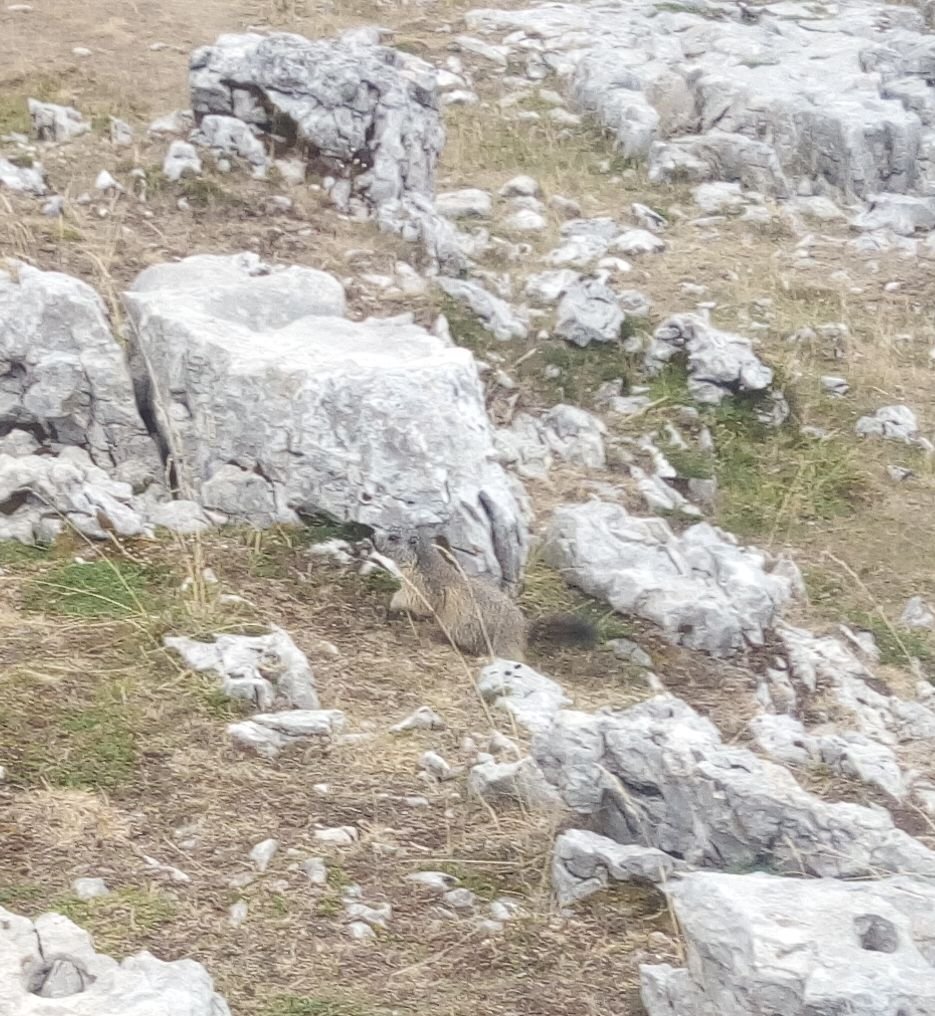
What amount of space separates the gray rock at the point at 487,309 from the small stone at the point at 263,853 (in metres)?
4.62

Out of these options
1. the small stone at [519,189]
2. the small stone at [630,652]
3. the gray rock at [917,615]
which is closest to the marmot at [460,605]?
the small stone at [630,652]

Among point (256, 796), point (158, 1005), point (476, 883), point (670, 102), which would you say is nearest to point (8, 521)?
point (256, 796)

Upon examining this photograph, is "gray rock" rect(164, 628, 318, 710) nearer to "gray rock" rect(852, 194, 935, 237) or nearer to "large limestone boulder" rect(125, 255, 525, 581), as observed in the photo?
"large limestone boulder" rect(125, 255, 525, 581)

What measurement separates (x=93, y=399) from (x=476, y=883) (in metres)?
2.97

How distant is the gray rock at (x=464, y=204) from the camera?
32.9 ft

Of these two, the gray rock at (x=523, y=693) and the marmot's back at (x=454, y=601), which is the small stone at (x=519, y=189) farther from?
the gray rock at (x=523, y=693)

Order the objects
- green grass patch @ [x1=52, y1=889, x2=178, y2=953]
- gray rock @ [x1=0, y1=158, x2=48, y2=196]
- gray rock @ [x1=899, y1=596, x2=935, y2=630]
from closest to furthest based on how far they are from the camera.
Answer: green grass patch @ [x1=52, y1=889, x2=178, y2=953]
gray rock @ [x1=899, y1=596, x2=935, y2=630]
gray rock @ [x1=0, y1=158, x2=48, y2=196]

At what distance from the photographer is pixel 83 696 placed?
195 inches

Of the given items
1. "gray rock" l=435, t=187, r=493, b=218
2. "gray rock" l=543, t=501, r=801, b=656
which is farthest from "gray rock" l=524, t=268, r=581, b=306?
"gray rock" l=543, t=501, r=801, b=656

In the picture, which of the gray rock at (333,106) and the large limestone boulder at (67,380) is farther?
the gray rock at (333,106)

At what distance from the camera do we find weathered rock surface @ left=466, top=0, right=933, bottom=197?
11.6 m

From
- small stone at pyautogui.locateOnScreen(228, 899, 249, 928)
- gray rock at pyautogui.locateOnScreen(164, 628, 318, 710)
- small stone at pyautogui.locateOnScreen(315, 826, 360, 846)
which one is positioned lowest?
gray rock at pyautogui.locateOnScreen(164, 628, 318, 710)

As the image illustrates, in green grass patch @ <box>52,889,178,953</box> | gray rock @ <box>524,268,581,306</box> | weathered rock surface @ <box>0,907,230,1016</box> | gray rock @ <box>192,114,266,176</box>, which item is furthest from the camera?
gray rock @ <box>192,114,266,176</box>

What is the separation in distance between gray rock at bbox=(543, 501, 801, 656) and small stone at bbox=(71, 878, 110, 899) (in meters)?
2.91
